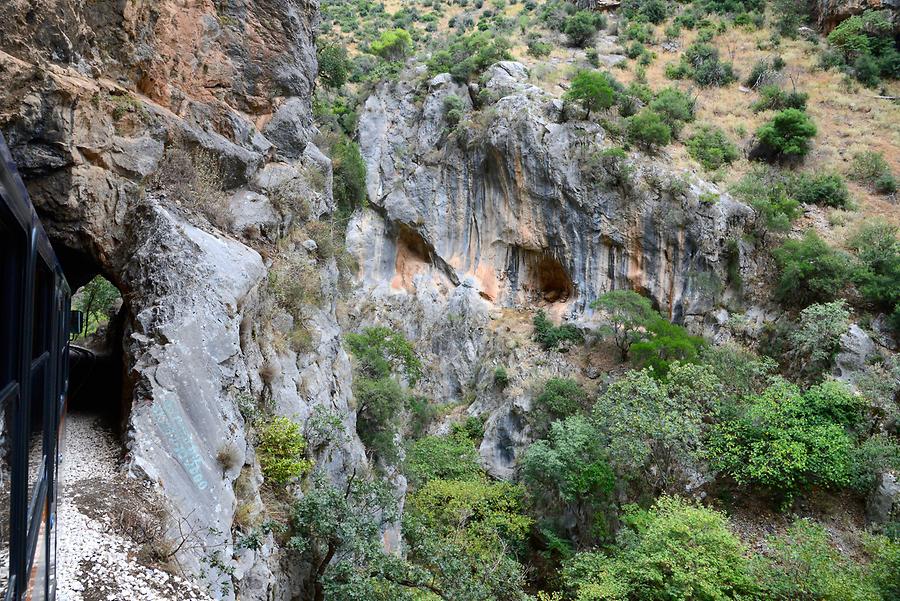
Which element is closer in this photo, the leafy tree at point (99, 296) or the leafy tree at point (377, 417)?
the leafy tree at point (377, 417)

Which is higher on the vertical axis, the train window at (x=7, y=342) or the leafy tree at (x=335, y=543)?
the train window at (x=7, y=342)

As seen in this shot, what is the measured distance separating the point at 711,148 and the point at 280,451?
2635cm

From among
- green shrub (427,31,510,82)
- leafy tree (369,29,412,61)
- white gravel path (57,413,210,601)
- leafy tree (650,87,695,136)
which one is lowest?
white gravel path (57,413,210,601)

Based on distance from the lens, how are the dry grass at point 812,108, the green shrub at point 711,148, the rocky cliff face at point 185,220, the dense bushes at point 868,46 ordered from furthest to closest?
the dense bushes at point 868,46 → the green shrub at point 711,148 → the dry grass at point 812,108 → the rocky cliff face at point 185,220

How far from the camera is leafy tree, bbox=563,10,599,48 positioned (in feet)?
117

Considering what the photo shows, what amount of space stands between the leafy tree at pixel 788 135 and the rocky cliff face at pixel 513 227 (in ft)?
18.6

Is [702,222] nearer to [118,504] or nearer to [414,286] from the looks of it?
[414,286]

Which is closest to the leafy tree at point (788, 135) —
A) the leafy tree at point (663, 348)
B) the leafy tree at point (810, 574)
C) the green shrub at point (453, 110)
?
the leafy tree at point (663, 348)

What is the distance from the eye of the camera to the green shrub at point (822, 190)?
76.6 feet

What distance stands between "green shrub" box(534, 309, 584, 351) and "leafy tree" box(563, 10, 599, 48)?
23.4 m

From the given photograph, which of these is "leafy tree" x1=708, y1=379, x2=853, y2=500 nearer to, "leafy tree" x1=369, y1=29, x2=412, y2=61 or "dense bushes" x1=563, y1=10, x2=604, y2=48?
"dense bushes" x1=563, y1=10, x2=604, y2=48

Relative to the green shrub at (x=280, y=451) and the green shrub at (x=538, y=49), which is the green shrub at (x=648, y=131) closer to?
the green shrub at (x=538, y=49)

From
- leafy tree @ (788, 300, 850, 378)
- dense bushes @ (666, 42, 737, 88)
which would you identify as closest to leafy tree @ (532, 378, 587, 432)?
leafy tree @ (788, 300, 850, 378)

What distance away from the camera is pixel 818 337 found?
1773cm
